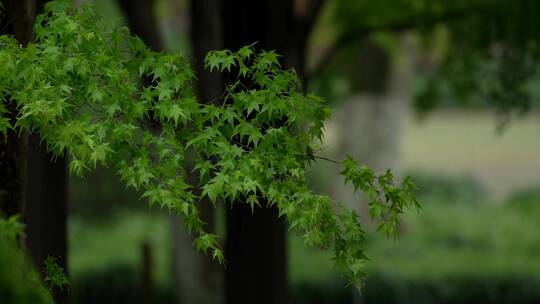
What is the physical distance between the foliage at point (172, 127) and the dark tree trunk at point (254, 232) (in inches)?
128

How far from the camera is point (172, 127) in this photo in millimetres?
7000

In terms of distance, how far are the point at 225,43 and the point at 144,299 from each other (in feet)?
19.4

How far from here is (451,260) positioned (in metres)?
17.6

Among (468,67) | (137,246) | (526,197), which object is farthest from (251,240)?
(526,197)

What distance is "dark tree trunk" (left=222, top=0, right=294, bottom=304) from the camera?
10492 millimetres

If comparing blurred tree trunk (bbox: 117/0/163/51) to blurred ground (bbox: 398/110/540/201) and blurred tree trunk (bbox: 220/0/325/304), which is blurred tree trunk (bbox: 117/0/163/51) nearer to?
blurred tree trunk (bbox: 220/0/325/304)

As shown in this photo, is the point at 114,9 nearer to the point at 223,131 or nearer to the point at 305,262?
the point at 305,262

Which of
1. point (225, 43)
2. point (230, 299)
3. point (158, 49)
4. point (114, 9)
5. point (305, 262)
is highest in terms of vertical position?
point (114, 9)

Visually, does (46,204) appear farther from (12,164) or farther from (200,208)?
(200,208)

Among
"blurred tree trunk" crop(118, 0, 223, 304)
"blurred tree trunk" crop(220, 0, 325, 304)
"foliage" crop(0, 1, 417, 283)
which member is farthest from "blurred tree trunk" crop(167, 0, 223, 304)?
"foliage" crop(0, 1, 417, 283)

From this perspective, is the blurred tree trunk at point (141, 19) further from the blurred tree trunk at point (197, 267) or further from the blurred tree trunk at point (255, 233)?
the blurred tree trunk at point (255, 233)

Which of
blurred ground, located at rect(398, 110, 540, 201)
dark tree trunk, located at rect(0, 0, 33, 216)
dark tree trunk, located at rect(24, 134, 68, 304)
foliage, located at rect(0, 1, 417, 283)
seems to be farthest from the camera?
blurred ground, located at rect(398, 110, 540, 201)

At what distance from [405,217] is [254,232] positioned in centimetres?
1427

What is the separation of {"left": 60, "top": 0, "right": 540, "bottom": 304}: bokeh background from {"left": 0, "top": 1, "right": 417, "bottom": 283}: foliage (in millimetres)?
2641
